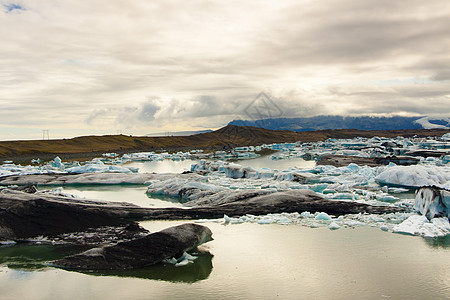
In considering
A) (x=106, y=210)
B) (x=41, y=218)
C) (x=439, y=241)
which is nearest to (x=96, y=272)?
(x=41, y=218)

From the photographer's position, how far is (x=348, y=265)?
1008 cm

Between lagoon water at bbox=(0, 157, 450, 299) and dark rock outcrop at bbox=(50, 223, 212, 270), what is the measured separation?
0.65 ft

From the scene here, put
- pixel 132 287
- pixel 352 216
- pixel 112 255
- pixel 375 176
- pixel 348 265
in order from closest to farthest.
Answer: pixel 132 287, pixel 112 255, pixel 348 265, pixel 352 216, pixel 375 176

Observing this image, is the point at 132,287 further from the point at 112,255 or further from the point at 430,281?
the point at 430,281

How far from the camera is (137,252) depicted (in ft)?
31.7

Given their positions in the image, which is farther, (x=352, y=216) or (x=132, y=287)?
(x=352, y=216)

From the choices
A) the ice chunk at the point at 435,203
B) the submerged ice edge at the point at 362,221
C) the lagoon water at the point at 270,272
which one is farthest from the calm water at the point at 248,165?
the lagoon water at the point at 270,272

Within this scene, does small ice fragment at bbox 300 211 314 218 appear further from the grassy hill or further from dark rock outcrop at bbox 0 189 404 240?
the grassy hill

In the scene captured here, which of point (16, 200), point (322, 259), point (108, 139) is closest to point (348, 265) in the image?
point (322, 259)

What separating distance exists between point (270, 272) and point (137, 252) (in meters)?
3.29

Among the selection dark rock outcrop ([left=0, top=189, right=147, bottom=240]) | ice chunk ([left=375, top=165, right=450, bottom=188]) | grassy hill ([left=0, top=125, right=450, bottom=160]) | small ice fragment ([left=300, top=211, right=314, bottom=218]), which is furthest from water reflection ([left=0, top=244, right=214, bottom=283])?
grassy hill ([left=0, top=125, right=450, bottom=160])

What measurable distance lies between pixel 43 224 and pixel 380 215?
11.8m

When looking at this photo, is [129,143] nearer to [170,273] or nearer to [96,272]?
[96,272]

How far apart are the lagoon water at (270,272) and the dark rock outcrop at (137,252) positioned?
0.20 meters
